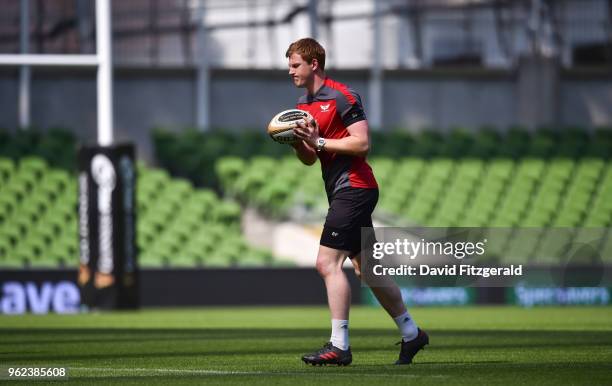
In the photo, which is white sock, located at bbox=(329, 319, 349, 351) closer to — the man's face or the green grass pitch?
the green grass pitch

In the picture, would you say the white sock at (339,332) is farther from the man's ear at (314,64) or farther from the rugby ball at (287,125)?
the man's ear at (314,64)

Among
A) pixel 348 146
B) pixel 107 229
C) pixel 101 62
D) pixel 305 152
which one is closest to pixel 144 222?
pixel 107 229

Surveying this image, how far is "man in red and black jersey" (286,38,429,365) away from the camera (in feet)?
24.4

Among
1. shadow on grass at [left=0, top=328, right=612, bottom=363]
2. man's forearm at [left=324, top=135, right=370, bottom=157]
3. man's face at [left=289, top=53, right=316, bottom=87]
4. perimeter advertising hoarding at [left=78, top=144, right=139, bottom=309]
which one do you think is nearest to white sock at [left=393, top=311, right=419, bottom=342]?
man's forearm at [left=324, top=135, right=370, bottom=157]

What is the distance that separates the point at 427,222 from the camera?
863 inches

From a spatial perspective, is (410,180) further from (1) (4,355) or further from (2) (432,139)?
(1) (4,355)

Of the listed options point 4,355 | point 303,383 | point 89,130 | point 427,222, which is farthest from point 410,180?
point 303,383

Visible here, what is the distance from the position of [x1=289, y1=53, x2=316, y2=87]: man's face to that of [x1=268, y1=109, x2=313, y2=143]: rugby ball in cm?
19

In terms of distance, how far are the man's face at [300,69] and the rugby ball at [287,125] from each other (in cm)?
19

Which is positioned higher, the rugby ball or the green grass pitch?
the rugby ball

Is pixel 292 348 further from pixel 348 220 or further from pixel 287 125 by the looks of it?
pixel 287 125

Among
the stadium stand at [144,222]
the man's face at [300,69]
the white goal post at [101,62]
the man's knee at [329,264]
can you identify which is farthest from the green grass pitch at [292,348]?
the stadium stand at [144,222]

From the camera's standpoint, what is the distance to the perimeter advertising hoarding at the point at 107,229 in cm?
1606

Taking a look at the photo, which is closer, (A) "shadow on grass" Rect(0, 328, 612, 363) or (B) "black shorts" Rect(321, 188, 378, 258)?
(B) "black shorts" Rect(321, 188, 378, 258)
